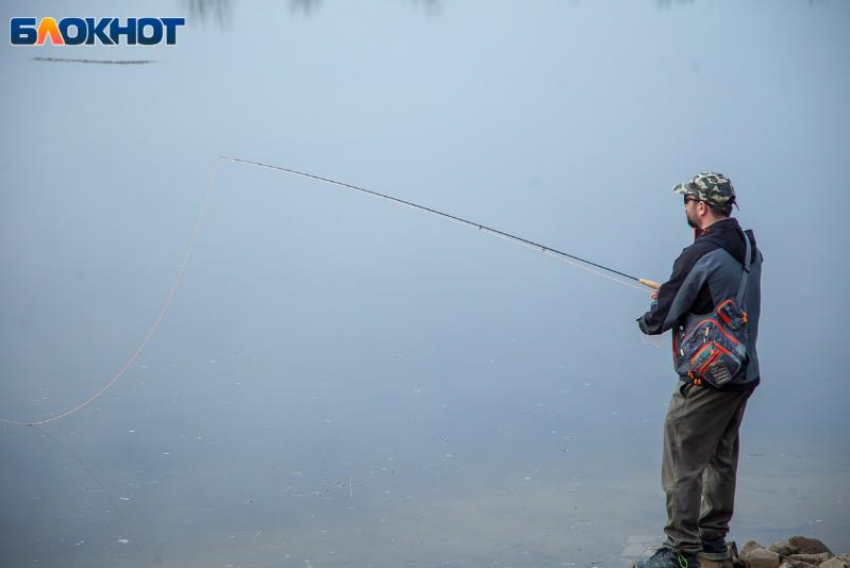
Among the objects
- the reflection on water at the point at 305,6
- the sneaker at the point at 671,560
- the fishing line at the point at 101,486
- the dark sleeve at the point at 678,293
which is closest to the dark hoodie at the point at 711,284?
the dark sleeve at the point at 678,293

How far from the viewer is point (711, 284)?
9.86ft

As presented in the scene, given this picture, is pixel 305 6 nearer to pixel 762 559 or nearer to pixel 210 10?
pixel 210 10

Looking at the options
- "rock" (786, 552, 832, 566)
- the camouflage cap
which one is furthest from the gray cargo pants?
the camouflage cap

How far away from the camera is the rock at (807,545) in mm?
3350

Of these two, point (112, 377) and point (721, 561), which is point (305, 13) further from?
point (721, 561)

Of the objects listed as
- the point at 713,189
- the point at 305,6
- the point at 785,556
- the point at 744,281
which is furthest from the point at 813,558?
the point at 305,6

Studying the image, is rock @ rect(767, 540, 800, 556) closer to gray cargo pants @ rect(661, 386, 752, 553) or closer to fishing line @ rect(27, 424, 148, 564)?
gray cargo pants @ rect(661, 386, 752, 553)

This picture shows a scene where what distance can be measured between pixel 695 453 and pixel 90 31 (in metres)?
6.04

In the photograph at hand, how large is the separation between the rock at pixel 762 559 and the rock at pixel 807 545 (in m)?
0.20

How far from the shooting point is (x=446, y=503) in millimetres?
4020

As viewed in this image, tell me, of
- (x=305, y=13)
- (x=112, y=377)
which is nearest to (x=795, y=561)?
(x=112, y=377)

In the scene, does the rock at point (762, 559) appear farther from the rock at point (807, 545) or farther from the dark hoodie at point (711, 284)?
the dark hoodie at point (711, 284)

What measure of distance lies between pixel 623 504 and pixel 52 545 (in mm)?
1977

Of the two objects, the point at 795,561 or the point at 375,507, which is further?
the point at 375,507
